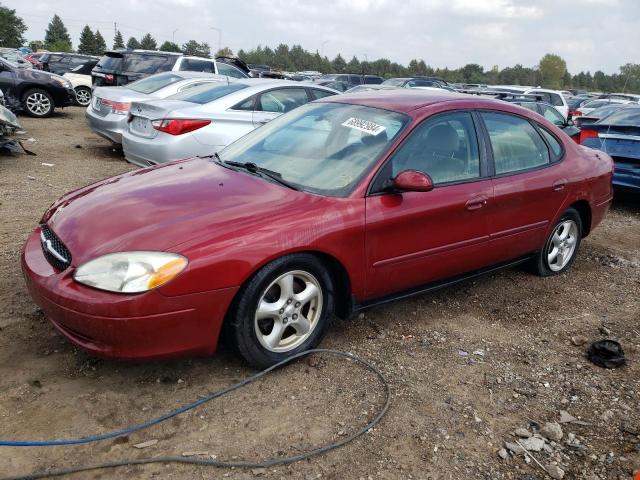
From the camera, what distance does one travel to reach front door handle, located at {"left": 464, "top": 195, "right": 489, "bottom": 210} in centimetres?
372

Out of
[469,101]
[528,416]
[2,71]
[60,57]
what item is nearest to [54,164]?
[2,71]

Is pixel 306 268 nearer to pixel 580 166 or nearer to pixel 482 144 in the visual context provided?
pixel 482 144

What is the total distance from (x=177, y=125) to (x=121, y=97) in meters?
2.92

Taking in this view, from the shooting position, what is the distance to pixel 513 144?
4.18m

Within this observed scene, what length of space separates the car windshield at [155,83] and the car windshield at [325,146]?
20.3 feet

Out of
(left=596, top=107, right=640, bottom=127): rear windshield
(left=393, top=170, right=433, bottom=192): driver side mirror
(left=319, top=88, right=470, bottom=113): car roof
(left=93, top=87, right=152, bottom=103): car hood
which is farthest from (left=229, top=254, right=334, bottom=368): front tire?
(left=93, top=87, right=152, bottom=103): car hood

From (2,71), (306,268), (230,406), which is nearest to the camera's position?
(230,406)

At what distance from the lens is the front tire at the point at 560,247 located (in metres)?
4.73

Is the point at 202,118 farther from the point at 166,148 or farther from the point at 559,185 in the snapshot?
the point at 559,185

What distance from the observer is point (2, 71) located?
12.4 metres

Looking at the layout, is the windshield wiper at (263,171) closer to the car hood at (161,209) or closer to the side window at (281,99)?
the car hood at (161,209)

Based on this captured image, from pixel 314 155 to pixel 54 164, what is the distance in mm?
6352

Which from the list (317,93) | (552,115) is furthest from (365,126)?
(552,115)

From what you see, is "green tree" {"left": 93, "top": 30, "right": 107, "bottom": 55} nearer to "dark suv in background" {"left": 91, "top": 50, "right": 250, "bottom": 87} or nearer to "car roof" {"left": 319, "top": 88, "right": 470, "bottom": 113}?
"dark suv in background" {"left": 91, "top": 50, "right": 250, "bottom": 87}
